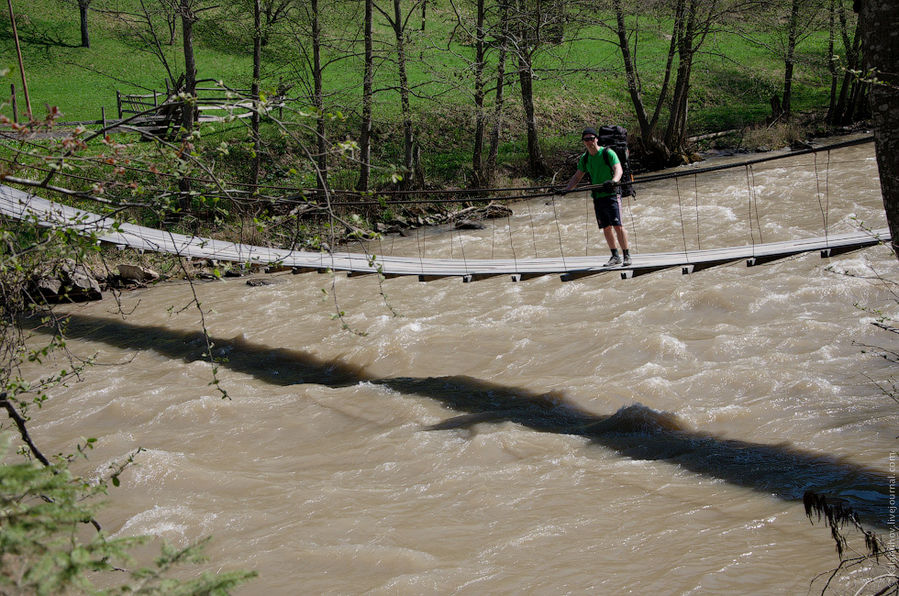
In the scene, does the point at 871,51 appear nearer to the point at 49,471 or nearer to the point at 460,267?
the point at 49,471

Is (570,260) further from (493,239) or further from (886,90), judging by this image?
(493,239)

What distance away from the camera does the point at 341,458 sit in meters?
5.26

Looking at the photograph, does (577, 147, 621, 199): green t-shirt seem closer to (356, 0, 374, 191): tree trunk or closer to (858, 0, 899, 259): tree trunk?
(858, 0, 899, 259): tree trunk

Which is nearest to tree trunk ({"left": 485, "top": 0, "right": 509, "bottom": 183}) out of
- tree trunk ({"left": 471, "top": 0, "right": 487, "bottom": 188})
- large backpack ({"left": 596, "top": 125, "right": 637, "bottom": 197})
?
tree trunk ({"left": 471, "top": 0, "right": 487, "bottom": 188})

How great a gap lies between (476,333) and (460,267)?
87cm

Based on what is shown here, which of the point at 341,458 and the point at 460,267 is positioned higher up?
the point at 460,267

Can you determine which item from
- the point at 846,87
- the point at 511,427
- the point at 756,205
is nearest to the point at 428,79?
the point at 846,87

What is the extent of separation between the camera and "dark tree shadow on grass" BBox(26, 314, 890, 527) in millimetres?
4281

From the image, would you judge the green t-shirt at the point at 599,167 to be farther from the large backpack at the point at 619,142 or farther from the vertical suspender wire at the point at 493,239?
the vertical suspender wire at the point at 493,239

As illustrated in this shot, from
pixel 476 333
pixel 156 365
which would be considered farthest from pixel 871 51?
pixel 156 365

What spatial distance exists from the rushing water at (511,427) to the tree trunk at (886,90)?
3.46 ft

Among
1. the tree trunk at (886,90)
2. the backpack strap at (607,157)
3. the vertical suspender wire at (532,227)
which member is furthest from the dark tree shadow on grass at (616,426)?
the vertical suspender wire at (532,227)

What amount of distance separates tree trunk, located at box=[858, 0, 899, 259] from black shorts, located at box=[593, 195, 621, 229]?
3220 millimetres

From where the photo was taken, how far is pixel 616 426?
17.7ft
